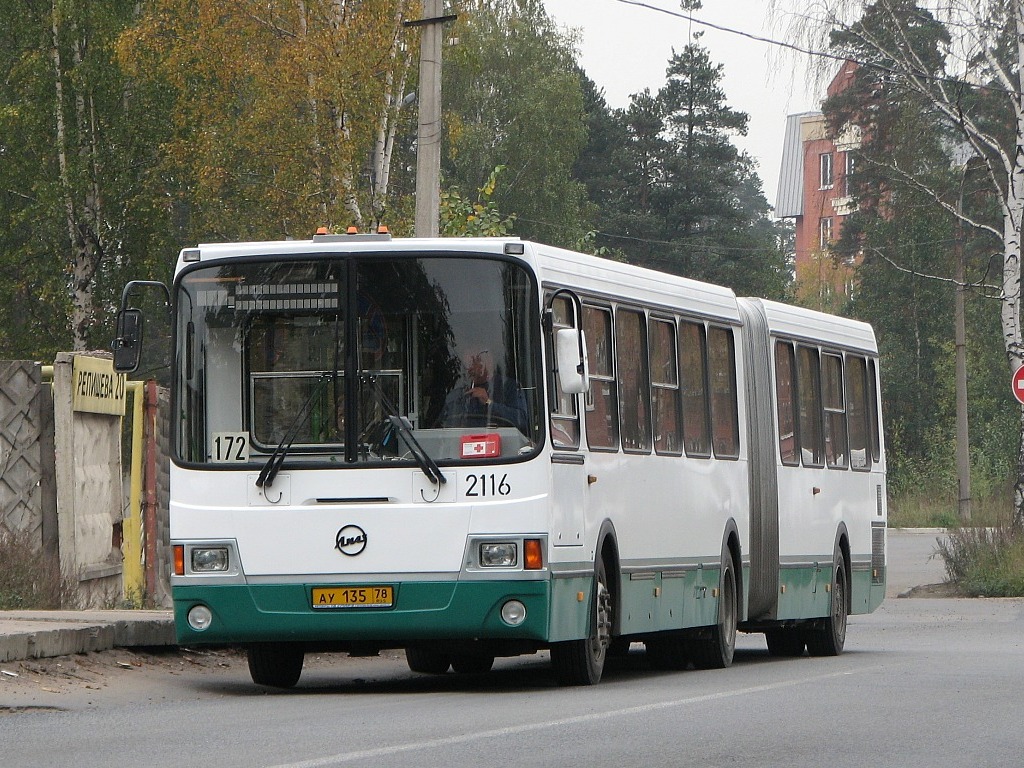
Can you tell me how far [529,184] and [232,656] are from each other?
171 feet

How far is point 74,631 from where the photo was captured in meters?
13.4

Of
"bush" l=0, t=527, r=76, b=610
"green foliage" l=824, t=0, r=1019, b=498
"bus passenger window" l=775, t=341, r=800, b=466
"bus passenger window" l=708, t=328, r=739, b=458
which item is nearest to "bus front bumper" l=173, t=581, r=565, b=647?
"bush" l=0, t=527, r=76, b=610

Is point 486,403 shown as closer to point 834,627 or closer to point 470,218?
point 834,627

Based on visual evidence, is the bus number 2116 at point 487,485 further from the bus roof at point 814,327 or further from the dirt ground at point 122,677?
the bus roof at point 814,327

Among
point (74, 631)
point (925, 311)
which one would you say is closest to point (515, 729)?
point (74, 631)

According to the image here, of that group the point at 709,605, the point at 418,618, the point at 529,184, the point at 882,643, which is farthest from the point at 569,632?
the point at 529,184

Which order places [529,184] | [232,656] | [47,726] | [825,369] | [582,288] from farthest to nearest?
[529,184], [825,369], [232,656], [582,288], [47,726]

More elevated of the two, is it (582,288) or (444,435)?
(582,288)

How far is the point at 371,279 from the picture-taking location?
43.0ft

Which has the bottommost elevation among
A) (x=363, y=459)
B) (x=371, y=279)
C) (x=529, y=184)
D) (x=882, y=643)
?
(x=882, y=643)

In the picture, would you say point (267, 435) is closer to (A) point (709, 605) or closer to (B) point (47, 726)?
(B) point (47, 726)

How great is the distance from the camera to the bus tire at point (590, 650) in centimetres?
1350

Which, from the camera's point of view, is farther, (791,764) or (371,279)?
(371,279)

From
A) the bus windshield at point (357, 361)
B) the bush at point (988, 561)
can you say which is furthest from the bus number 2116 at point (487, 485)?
the bush at point (988, 561)
